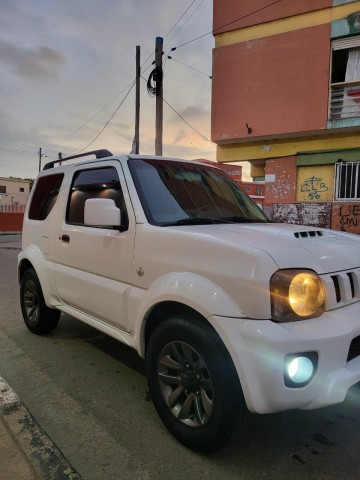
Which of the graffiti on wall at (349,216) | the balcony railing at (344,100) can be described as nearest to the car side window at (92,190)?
the graffiti on wall at (349,216)

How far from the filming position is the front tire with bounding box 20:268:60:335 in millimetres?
4569

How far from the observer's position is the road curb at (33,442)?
2318 mm

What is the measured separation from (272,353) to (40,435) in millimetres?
1685

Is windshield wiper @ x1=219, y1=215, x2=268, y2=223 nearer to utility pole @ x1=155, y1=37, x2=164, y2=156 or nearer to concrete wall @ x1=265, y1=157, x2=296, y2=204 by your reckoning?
concrete wall @ x1=265, y1=157, x2=296, y2=204

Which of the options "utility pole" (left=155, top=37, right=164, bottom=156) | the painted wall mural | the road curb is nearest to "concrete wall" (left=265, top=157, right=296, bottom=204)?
the painted wall mural

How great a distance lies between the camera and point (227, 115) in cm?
1281

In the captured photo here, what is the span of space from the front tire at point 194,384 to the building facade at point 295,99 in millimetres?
9622

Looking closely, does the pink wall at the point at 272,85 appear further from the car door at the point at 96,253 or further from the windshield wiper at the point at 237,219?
the car door at the point at 96,253

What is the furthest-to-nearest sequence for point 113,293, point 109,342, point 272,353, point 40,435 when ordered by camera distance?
point 109,342
point 113,293
point 40,435
point 272,353

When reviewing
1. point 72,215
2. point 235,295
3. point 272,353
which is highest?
point 72,215

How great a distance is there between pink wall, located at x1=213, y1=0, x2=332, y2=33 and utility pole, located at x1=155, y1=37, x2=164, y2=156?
1899 millimetres

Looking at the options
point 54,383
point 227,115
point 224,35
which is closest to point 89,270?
point 54,383

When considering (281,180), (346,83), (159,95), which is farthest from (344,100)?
(159,95)

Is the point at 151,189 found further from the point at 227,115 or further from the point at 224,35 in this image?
the point at 224,35
